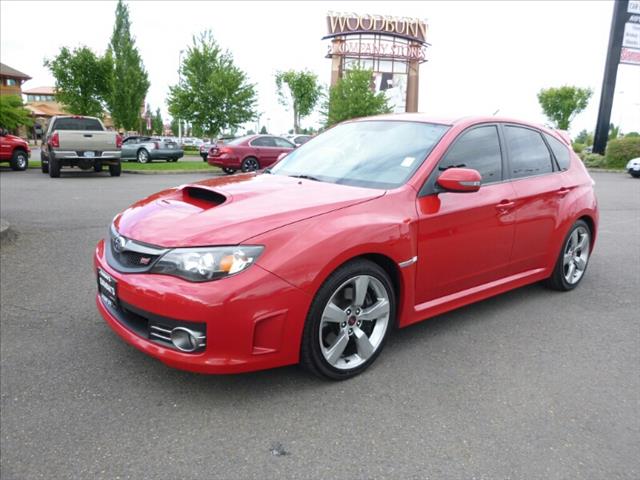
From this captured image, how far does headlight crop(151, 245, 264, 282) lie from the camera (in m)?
2.56

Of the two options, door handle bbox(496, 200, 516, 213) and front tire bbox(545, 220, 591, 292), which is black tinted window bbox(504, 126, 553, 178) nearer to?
door handle bbox(496, 200, 516, 213)

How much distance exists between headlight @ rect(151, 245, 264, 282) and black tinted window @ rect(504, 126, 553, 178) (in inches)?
97.6

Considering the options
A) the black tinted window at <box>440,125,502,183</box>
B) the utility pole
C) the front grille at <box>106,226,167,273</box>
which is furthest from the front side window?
the utility pole

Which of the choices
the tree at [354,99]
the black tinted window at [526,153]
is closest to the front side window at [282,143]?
the tree at [354,99]

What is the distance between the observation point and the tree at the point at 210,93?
28219 mm

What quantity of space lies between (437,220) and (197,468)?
206 cm

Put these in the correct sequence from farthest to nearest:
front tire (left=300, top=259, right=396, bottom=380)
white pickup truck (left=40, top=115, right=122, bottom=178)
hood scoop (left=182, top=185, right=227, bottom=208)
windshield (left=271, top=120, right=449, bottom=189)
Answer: white pickup truck (left=40, top=115, right=122, bottom=178) < windshield (left=271, top=120, right=449, bottom=189) < hood scoop (left=182, top=185, right=227, bottom=208) < front tire (left=300, top=259, right=396, bottom=380)

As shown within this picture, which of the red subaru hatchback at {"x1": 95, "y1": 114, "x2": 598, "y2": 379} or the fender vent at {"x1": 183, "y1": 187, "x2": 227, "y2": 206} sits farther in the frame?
the fender vent at {"x1": 183, "y1": 187, "x2": 227, "y2": 206}

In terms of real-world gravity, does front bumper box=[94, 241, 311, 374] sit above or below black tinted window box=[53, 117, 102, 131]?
below

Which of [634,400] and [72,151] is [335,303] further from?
[72,151]

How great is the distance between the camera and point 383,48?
2351 inches

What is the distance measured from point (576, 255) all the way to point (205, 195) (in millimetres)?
3623

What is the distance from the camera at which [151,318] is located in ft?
→ 8.72

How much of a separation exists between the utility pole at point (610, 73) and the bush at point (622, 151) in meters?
2.40
